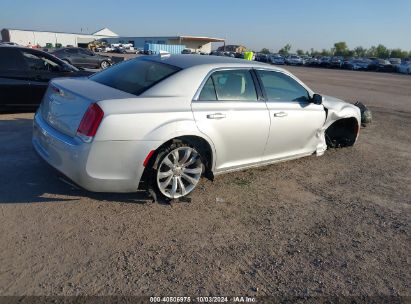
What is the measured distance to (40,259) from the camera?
2.99m

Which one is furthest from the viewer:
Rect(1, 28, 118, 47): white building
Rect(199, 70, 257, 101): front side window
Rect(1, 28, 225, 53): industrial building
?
Rect(1, 28, 225, 53): industrial building

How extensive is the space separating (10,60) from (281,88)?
5529 millimetres

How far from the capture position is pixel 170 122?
3805 mm

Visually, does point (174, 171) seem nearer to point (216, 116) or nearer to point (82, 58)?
point (216, 116)

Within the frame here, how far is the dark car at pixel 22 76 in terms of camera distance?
7359 millimetres

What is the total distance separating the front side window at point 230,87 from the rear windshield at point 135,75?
1.41 feet

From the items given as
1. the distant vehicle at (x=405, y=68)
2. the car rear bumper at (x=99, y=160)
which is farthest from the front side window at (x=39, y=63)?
the distant vehicle at (x=405, y=68)

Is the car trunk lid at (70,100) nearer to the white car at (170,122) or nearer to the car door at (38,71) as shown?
the white car at (170,122)

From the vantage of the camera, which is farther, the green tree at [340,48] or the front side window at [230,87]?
the green tree at [340,48]

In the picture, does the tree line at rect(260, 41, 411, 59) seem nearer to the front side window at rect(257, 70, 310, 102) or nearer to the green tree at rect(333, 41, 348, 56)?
the green tree at rect(333, 41, 348, 56)

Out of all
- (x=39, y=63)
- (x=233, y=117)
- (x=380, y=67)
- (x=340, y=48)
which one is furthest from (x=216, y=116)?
(x=340, y=48)

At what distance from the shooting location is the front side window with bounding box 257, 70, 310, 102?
16.0ft

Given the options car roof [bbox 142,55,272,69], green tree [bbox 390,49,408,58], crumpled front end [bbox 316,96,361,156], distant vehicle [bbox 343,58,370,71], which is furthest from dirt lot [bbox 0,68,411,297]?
green tree [bbox 390,49,408,58]

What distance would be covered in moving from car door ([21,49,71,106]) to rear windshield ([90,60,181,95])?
3.54 metres
